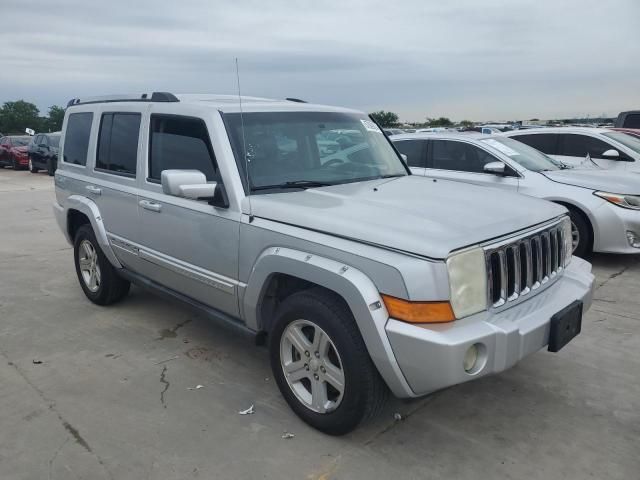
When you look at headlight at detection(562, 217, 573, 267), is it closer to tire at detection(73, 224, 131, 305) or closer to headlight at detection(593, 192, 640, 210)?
headlight at detection(593, 192, 640, 210)

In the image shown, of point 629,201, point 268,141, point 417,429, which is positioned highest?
point 268,141

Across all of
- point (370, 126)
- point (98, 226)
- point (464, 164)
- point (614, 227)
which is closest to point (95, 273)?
point (98, 226)

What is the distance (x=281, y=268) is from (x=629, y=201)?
5040mm

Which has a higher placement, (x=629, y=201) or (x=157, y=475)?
(x=629, y=201)

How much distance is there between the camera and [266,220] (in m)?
3.21

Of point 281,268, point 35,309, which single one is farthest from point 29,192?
point 281,268

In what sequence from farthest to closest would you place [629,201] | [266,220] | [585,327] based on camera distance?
[629,201], [585,327], [266,220]

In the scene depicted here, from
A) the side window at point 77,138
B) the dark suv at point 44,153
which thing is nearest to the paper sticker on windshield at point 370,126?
the side window at point 77,138

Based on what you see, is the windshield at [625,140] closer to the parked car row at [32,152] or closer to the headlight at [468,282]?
the headlight at [468,282]

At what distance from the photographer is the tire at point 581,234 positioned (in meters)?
6.50

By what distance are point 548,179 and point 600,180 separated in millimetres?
587

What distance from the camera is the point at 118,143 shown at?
4.61m

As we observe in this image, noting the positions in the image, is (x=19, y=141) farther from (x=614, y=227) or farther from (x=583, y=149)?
(x=614, y=227)

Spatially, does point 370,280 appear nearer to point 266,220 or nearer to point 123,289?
point 266,220
